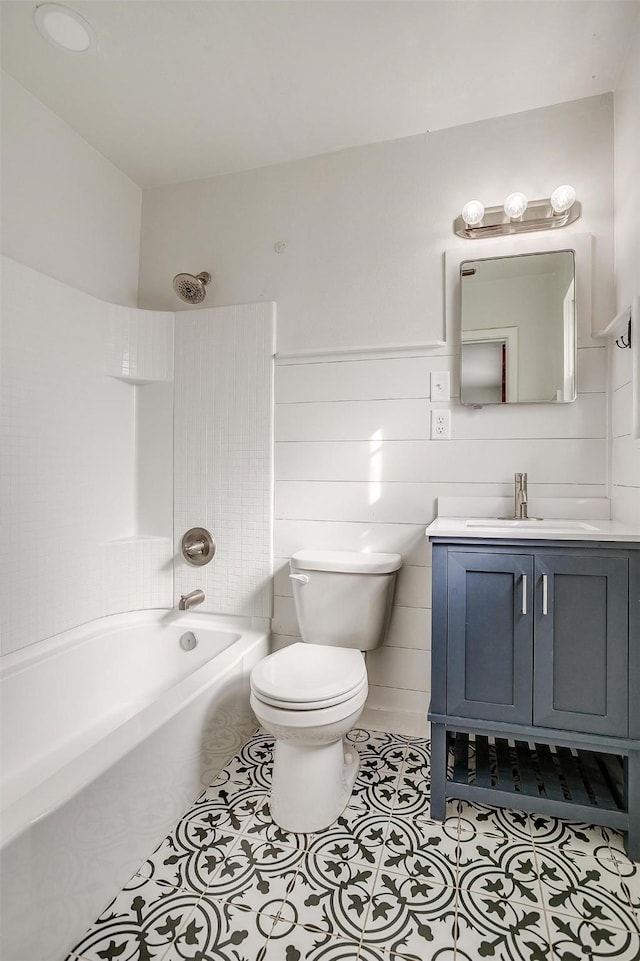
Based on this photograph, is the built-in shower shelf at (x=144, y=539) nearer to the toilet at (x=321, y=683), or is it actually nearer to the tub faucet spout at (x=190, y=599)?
the tub faucet spout at (x=190, y=599)

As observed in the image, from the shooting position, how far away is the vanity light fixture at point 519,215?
1.82m

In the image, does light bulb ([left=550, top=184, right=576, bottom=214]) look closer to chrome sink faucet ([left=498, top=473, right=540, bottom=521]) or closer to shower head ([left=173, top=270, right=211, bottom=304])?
chrome sink faucet ([left=498, top=473, right=540, bottom=521])

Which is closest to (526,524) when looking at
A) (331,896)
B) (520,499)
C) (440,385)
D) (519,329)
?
(520,499)

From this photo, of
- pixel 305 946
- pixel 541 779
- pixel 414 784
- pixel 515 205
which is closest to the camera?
pixel 305 946

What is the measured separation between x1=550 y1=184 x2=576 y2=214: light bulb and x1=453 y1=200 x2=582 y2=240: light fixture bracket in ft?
0.11

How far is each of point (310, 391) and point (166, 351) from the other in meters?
0.77

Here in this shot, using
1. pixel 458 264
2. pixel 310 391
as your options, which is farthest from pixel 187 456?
pixel 458 264

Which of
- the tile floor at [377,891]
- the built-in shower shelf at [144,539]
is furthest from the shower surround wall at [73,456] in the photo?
the tile floor at [377,891]

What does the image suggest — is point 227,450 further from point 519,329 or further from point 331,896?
point 331,896

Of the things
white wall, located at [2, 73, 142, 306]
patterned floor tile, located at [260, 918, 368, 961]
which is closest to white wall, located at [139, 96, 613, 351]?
white wall, located at [2, 73, 142, 306]

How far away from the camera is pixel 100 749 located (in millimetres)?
1278

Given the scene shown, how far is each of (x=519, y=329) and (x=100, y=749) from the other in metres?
1.95

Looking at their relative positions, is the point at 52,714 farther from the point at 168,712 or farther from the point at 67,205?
the point at 67,205

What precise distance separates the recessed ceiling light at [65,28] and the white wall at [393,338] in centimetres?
78
